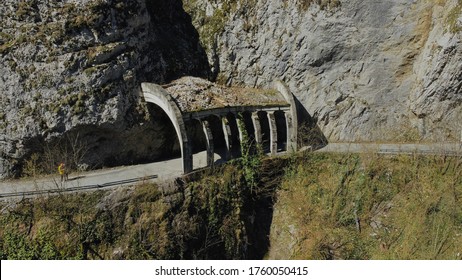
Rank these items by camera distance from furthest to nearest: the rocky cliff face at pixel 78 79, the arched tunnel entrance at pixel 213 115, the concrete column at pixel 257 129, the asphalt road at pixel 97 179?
the concrete column at pixel 257 129 < the arched tunnel entrance at pixel 213 115 < the rocky cliff face at pixel 78 79 < the asphalt road at pixel 97 179

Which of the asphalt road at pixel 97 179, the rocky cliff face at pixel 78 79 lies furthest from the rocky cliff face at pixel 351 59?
the asphalt road at pixel 97 179

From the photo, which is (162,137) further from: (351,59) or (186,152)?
(351,59)

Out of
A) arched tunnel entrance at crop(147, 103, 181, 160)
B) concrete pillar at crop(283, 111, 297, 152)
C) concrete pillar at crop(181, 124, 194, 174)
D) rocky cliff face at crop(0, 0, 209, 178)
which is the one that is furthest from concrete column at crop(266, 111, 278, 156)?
rocky cliff face at crop(0, 0, 209, 178)

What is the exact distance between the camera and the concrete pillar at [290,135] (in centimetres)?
2217

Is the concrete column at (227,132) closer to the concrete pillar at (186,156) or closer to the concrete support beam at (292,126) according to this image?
the concrete pillar at (186,156)

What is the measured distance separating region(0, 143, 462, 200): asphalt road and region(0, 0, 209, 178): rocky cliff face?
1.05m

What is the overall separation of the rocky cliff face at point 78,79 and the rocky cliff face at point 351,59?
18.4 feet

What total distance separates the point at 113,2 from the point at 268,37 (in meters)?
9.24

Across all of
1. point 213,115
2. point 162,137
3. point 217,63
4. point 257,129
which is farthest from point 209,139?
point 217,63

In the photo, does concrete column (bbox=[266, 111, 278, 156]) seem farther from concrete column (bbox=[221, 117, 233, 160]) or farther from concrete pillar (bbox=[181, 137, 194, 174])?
concrete pillar (bbox=[181, 137, 194, 174])

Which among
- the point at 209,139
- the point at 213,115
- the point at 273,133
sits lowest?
the point at 273,133

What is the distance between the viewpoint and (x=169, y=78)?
22.3 meters

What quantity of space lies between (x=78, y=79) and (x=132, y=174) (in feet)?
17.7

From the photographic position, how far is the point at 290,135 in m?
22.2
